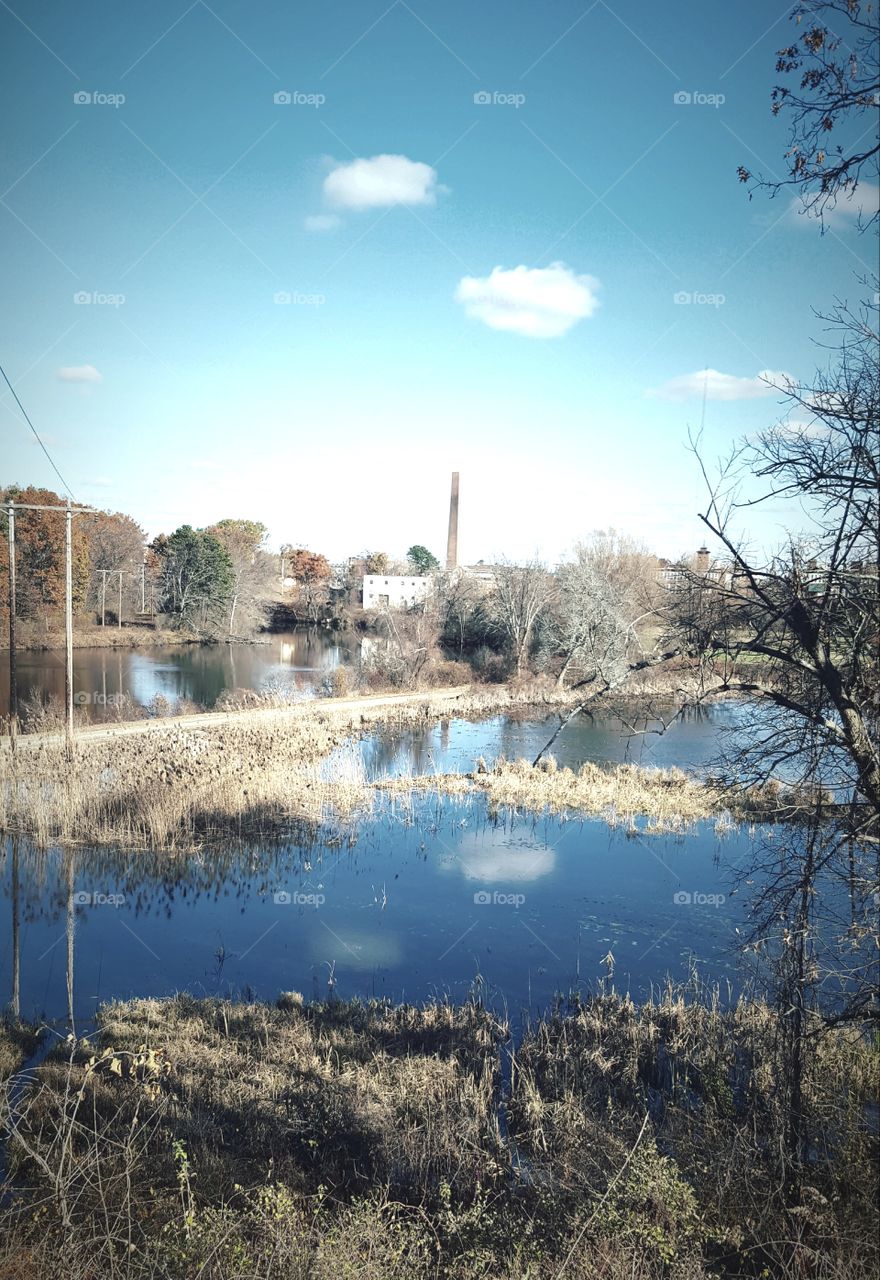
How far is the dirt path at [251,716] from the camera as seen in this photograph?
21141mm

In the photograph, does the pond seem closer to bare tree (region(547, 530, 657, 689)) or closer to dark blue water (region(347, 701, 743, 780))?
dark blue water (region(347, 701, 743, 780))

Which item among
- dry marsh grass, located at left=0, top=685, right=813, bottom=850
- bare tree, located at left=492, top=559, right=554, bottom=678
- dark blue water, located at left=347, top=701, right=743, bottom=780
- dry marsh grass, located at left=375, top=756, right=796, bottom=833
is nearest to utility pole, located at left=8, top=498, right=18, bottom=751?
dry marsh grass, located at left=0, top=685, right=813, bottom=850

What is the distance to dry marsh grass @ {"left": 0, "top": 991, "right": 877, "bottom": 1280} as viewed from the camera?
4.67 meters

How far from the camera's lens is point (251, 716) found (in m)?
26.3

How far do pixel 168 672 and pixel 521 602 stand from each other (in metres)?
18.1

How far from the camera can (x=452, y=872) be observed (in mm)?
15031

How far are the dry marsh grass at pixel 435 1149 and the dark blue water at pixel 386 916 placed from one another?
1.16 meters

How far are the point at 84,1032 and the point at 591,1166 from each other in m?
5.78

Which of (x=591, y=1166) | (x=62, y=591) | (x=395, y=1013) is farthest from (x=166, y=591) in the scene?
(x=591, y=1166)

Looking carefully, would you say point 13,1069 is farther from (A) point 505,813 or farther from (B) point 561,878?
(A) point 505,813

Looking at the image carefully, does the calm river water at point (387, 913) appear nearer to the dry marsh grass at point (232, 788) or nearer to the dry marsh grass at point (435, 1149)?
the dry marsh grass at point (232, 788)

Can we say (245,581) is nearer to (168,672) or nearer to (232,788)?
(168,672)

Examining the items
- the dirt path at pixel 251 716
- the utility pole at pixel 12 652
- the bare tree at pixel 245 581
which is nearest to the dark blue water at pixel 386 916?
the utility pole at pixel 12 652

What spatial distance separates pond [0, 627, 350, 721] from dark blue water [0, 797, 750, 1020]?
13.1m
